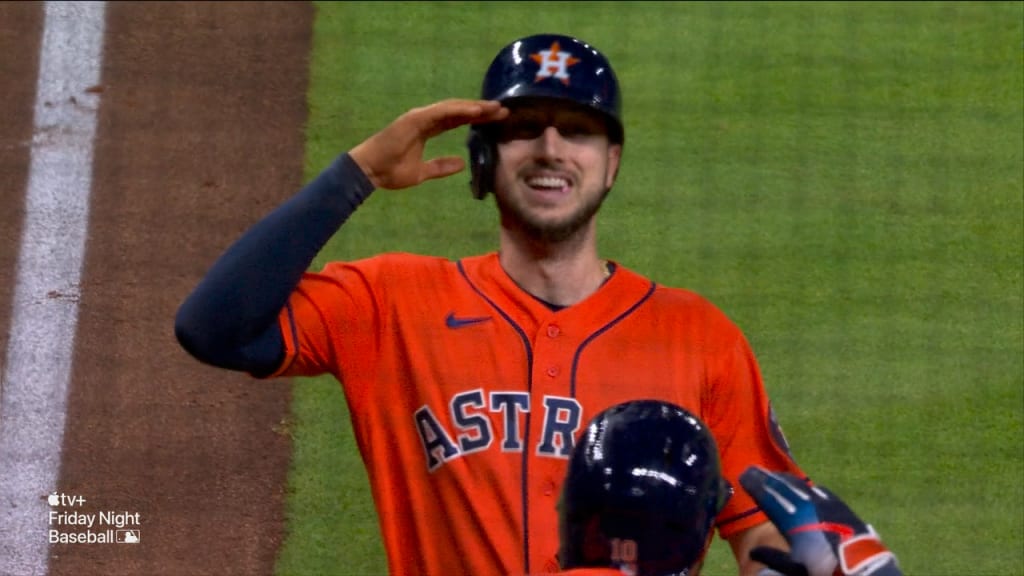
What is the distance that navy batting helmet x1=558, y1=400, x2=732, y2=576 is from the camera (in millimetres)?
2062

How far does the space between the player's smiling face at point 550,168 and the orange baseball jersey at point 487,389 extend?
0.19m

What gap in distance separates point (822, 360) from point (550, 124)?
209cm

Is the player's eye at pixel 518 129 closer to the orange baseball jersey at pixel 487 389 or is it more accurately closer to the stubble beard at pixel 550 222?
the stubble beard at pixel 550 222

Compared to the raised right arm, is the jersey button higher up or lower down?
lower down

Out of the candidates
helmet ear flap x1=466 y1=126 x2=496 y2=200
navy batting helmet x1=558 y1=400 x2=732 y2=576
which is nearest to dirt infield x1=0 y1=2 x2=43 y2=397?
helmet ear flap x1=466 y1=126 x2=496 y2=200

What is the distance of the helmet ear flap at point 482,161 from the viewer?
3123 millimetres

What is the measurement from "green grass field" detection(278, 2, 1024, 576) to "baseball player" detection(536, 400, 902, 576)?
2199mm

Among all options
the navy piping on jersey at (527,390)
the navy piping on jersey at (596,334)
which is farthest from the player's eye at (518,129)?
the navy piping on jersey at (596,334)

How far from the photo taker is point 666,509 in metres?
2.07

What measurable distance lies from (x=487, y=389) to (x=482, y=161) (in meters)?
0.46

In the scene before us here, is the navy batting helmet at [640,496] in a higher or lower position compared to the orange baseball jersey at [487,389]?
lower

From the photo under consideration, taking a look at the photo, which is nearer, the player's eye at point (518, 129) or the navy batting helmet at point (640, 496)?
the navy batting helmet at point (640, 496)

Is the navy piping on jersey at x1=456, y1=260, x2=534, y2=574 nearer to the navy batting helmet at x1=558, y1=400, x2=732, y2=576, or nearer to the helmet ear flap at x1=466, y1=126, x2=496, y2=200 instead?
the helmet ear flap at x1=466, y1=126, x2=496, y2=200

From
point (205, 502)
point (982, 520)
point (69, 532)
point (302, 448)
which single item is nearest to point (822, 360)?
point (982, 520)
